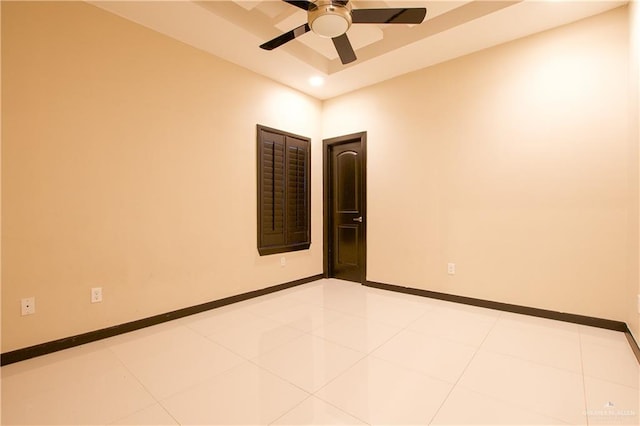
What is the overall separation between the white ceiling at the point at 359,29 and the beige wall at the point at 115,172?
22cm

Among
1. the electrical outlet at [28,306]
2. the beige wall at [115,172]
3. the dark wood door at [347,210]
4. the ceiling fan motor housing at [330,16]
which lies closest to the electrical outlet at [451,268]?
the dark wood door at [347,210]

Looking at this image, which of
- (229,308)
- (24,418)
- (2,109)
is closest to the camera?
(24,418)

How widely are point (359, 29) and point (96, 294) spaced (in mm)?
3314

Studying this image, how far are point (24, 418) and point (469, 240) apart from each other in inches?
139

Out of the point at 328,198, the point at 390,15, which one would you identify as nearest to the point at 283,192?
the point at 328,198

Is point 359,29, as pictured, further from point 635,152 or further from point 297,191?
point 635,152

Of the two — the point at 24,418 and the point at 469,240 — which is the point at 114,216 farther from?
the point at 469,240

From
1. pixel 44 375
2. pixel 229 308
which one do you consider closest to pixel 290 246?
pixel 229 308

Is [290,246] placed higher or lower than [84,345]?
higher

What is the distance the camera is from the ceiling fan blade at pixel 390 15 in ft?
6.61

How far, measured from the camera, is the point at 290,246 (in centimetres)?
390

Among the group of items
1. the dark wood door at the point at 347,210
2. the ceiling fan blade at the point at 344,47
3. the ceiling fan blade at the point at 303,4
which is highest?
the ceiling fan blade at the point at 303,4

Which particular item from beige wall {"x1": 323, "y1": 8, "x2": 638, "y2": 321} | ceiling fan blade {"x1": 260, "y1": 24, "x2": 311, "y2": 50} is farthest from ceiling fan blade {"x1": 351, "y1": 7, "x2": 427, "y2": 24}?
beige wall {"x1": 323, "y1": 8, "x2": 638, "y2": 321}

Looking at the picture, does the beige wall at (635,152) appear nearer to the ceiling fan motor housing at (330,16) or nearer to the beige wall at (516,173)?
the beige wall at (516,173)
